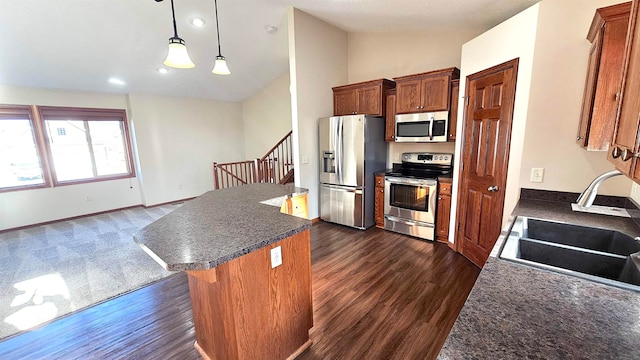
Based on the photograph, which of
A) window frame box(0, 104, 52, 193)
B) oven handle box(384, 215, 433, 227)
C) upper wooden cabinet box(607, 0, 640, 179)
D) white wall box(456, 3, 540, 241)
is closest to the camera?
upper wooden cabinet box(607, 0, 640, 179)

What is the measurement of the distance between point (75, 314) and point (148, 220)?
2.79m

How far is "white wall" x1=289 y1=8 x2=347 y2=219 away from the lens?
3734 mm

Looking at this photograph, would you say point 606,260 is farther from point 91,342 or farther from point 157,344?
point 91,342

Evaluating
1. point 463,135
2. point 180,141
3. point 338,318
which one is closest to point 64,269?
point 338,318

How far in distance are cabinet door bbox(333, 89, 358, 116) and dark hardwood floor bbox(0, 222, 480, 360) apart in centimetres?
240

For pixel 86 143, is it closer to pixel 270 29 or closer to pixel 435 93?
pixel 270 29

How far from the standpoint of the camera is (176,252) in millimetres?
1293

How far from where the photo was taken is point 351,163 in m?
3.96

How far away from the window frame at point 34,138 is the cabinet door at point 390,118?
239 inches

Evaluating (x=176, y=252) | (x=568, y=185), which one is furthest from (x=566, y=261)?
(x=176, y=252)

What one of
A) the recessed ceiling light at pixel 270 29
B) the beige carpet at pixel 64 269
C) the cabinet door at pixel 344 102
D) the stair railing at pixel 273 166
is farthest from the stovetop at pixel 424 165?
the beige carpet at pixel 64 269

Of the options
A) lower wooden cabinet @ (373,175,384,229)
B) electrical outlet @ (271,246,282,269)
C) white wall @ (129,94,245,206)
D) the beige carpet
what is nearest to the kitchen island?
electrical outlet @ (271,246,282,269)

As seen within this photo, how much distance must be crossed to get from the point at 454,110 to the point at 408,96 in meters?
0.66

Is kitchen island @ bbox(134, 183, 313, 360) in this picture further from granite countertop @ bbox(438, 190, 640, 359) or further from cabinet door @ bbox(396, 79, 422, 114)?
cabinet door @ bbox(396, 79, 422, 114)
